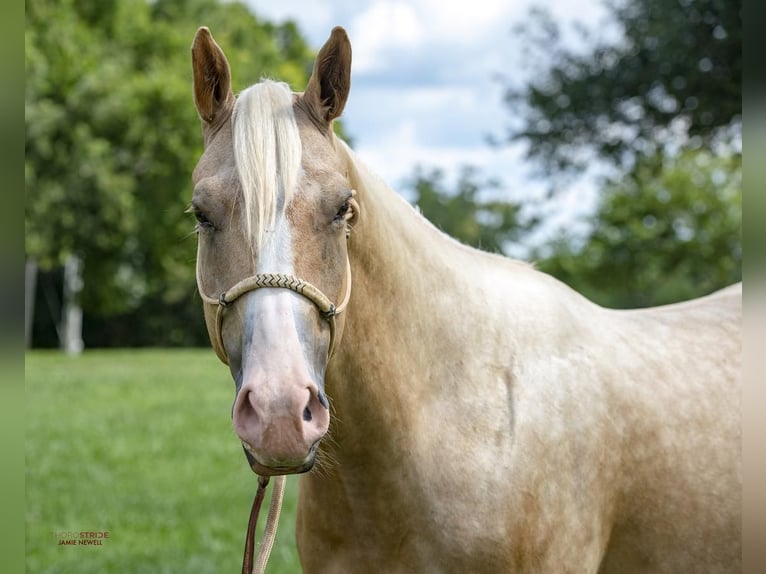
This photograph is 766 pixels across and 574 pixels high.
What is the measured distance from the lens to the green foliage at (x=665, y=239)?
90.9 feet

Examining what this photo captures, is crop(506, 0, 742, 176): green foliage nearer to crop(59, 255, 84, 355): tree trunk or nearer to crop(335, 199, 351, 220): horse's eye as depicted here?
crop(335, 199, 351, 220): horse's eye

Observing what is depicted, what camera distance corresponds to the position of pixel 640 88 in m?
6.72

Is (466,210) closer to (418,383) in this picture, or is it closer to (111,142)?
(111,142)

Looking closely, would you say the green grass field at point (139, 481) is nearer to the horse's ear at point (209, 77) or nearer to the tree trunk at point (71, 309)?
the horse's ear at point (209, 77)

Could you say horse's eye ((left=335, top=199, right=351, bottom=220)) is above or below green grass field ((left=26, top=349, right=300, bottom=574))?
above

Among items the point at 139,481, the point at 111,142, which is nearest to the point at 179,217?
the point at 111,142

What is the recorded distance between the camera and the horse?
216 cm

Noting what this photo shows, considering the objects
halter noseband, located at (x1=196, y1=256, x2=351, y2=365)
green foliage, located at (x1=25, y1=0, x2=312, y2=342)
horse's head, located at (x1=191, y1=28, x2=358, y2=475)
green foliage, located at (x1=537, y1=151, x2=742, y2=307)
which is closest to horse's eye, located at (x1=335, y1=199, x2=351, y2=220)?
horse's head, located at (x1=191, y1=28, x2=358, y2=475)

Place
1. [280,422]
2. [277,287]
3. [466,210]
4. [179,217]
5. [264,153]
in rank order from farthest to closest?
[466,210] → [179,217] → [264,153] → [277,287] → [280,422]

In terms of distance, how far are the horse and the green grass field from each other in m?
3.47

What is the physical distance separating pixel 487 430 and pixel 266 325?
3.00 feet

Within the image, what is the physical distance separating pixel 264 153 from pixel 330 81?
38 centimetres

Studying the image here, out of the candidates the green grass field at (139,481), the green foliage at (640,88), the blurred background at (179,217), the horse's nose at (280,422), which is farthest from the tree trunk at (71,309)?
the horse's nose at (280,422)

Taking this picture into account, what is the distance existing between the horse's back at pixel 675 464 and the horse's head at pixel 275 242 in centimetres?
128
